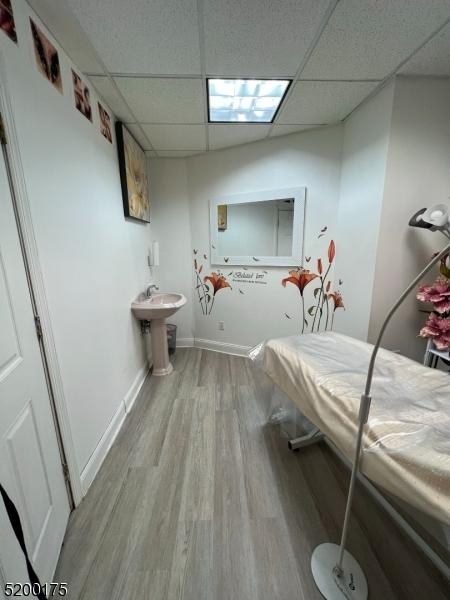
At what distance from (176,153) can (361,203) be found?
2.08 meters

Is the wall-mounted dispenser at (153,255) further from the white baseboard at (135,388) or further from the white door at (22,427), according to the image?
the white door at (22,427)

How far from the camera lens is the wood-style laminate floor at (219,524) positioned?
0.96 m

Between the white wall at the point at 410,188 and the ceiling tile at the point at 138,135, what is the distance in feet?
6.79

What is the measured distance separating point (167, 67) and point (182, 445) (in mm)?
2466

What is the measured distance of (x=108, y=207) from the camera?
1.77 m

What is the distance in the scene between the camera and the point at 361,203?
6.38ft

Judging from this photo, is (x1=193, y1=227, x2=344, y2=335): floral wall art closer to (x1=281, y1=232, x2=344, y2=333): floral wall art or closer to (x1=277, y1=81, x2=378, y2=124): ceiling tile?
A: (x1=281, y1=232, x2=344, y2=333): floral wall art

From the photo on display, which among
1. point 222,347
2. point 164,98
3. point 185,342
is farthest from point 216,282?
point 164,98

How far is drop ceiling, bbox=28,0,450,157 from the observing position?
107cm

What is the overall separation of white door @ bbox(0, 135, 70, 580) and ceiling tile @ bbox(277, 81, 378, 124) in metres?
1.91

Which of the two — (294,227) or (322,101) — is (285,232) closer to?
(294,227)

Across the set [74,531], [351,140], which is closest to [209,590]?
[74,531]

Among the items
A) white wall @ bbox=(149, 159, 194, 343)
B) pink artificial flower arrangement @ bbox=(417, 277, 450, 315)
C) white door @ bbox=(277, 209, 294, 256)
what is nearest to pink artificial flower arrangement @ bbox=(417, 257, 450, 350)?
pink artificial flower arrangement @ bbox=(417, 277, 450, 315)

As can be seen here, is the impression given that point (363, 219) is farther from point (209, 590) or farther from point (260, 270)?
point (209, 590)
